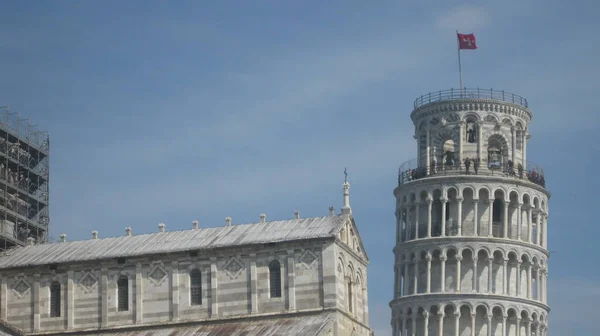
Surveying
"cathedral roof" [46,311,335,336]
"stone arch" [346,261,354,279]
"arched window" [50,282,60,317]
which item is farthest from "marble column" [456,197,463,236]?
"arched window" [50,282,60,317]

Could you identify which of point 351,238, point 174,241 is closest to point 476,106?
point 351,238

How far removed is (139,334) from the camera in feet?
386

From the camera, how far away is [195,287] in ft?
388

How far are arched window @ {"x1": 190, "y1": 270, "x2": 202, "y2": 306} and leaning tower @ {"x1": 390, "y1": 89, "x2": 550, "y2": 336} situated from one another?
181 ft

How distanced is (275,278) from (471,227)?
5812 centimetres

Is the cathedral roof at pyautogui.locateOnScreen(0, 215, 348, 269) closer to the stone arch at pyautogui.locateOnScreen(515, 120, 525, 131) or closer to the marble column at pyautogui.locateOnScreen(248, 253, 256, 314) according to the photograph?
the marble column at pyautogui.locateOnScreen(248, 253, 256, 314)

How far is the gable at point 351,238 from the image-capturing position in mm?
116550

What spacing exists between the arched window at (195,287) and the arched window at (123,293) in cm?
498

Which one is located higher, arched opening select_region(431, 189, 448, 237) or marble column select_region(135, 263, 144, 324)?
arched opening select_region(431, 189, 448, 237)

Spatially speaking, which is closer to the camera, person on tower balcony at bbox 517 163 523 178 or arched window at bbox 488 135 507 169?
person on tower balcony at bbox 517 163 523 178

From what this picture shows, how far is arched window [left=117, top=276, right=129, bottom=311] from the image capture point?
393ft

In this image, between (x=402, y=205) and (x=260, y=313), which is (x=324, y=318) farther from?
(x=402, y=205)

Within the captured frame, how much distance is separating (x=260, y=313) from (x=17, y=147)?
3148cm

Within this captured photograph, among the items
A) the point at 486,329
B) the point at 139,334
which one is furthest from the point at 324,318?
the point at 486,329
